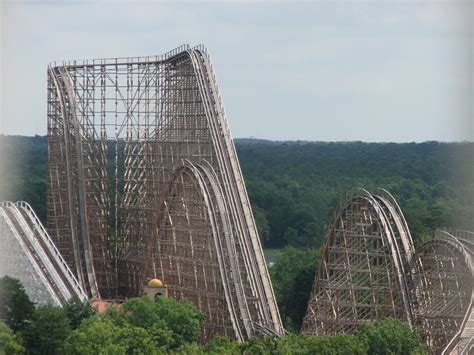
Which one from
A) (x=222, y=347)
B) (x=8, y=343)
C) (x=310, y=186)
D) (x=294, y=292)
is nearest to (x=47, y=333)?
(x=8, y=343)

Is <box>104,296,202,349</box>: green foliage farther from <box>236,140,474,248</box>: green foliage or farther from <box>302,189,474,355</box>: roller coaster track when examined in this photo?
<box>236,140,474,248</box>: green foliage

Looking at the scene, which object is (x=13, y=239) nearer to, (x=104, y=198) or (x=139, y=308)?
(x=139, y=308)

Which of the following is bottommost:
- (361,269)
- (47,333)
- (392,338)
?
(392,338)

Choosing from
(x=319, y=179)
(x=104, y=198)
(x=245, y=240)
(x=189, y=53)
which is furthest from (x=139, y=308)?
(x=319, y=179)

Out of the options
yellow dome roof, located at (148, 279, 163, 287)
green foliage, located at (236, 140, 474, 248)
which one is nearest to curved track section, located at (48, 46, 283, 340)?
yellow dome roof, located at (148, 279, 163, 287)

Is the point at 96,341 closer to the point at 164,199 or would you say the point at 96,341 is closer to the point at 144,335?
the point at 144,335

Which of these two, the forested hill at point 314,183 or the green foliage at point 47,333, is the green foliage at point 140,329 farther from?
the forested hill at point 314,183

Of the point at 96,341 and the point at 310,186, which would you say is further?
the point at 310,186
